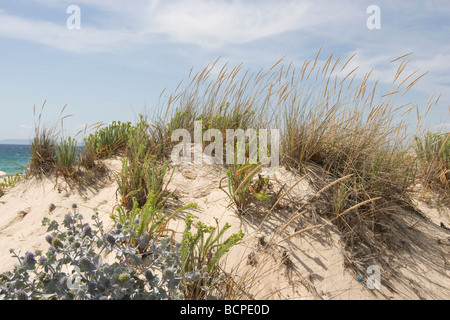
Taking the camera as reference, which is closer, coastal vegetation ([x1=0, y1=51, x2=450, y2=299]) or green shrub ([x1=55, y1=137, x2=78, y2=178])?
coastal vegetation ([x1=0, y1=51, x2=450, y2=299])

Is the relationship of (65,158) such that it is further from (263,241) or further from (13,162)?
(263,241)

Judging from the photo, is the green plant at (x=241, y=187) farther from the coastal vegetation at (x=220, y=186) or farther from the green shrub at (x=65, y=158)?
the green shrub at (x=65, y=158)

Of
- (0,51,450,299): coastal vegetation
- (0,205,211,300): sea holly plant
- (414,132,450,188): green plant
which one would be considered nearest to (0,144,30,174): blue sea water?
(0,51,450,299): coastal vegetation

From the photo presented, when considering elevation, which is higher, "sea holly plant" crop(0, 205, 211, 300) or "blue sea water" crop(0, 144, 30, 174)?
"sea holly plant" crop(0, 205, 211, 300)

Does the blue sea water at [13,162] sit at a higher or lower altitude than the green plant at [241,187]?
lower

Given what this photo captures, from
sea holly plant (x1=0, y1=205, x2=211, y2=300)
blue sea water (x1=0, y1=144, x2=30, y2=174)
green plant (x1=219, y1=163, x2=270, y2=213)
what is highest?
green plant (x1=219, y1=163, x2=270, y2=213)

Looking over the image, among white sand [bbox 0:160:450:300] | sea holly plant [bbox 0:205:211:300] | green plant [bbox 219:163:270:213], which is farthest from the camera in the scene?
green plant [bbox 219:163:270:213]

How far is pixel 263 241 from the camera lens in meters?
2.97

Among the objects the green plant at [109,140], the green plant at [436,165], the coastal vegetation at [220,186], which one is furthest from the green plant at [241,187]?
the green plant at [436,165]

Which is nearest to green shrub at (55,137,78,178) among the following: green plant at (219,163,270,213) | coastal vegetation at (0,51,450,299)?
coastal vegetation at (0,51,450,299)

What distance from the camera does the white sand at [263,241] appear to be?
2711 mm

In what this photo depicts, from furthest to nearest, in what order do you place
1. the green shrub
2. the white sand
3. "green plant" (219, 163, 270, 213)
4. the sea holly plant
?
the green shrub < "green plant" (219, 163, 270, 213) < the white sand < the sea holly plant

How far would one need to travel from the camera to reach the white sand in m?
2.71

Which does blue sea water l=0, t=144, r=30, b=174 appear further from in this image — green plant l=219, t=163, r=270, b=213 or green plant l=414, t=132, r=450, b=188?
green plant l=414, t=132, r=450, b=188
